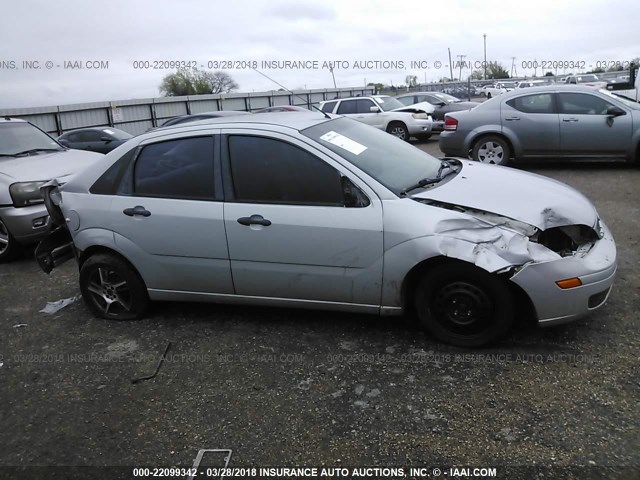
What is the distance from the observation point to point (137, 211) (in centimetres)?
384

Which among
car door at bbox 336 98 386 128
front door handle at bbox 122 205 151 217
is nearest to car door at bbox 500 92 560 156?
car door at bbox 336 98 386 128

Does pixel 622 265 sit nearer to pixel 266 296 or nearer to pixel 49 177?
pixel 266 296

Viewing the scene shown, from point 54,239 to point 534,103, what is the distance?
7.82 metres

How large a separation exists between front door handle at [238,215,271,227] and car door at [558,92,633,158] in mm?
6973

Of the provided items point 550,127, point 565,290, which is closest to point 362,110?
point 550,127

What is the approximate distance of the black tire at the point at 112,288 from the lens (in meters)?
4.04

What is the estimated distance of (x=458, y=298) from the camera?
321 centimetres

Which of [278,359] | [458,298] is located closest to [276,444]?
[278,359]

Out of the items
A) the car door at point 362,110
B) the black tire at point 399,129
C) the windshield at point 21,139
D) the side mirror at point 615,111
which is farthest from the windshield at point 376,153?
the car door at point 362,110

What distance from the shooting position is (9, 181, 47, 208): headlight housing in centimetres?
574

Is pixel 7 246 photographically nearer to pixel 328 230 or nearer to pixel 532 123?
pixel 328 230

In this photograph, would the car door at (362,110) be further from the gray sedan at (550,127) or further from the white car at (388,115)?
the gray sedan at (550,127)

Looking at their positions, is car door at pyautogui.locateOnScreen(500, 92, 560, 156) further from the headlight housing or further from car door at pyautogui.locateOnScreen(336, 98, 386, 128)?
the headlight housing

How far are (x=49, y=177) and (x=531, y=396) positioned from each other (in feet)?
18.5
